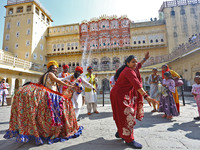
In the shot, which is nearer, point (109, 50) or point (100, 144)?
point (100, 144)

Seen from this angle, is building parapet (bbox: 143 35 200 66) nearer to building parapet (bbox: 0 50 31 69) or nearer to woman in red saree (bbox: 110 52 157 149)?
woman in red saree (bbox: 110 52 157 149)

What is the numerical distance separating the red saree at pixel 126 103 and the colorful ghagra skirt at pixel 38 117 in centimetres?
90

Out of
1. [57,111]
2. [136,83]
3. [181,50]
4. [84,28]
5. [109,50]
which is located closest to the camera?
[136,83]

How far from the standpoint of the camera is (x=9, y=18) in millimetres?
23094

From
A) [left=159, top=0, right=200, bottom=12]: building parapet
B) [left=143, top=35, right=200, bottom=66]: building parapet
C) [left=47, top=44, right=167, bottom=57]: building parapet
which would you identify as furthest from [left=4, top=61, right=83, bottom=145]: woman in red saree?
[left=159, top=0, right=200, bottom=12]: building parapet

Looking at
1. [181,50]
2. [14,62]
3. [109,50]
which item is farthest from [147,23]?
[14,62]

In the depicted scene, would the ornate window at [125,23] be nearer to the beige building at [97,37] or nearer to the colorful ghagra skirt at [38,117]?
the beige building at [97,37]

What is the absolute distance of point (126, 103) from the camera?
1847 mm

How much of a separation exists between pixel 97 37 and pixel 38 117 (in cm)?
2257

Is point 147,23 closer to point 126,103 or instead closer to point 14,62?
point 14,62

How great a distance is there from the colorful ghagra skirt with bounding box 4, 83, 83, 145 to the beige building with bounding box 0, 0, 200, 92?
1710 cm

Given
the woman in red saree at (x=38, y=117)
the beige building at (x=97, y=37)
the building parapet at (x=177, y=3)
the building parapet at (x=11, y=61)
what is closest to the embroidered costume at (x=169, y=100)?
the woman in red saree at (x=38, y=117)

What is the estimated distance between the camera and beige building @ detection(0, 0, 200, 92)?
65.3ft

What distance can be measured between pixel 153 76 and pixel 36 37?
2372 cm
